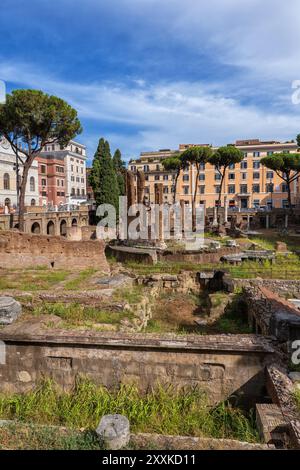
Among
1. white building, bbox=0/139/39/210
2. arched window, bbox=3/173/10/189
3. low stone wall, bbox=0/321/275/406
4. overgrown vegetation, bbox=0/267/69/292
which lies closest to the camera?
low stone wall, bbox=0/321/275/406

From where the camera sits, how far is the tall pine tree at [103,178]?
44.8 m

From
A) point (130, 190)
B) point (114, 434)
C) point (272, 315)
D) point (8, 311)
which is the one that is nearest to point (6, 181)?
point (130, 190)

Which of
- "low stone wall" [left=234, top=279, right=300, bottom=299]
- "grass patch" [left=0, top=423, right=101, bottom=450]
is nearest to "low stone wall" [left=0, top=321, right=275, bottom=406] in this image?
"grass patch" [left=0, top=423, right=101, bottom=450]

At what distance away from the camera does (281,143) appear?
186 feet

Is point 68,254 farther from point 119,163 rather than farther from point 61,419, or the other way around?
point 119,163

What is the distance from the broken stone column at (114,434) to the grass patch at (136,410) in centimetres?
97

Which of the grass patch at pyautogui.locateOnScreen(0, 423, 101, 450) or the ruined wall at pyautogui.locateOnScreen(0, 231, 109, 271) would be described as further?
the ruined wall at pyautogui.locateOnScreen(0, 231, 109, 271)

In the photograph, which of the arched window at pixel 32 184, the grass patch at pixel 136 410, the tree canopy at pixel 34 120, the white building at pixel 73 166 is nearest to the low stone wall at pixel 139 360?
the grass patch at pixel 136 410

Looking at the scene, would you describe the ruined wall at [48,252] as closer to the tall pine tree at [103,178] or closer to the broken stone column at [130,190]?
the broken stone column at [130,190]

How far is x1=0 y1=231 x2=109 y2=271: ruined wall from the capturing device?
16.8 m

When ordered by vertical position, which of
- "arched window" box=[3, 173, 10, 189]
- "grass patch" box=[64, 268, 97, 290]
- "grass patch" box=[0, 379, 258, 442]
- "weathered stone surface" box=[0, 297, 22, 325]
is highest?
"arched window" box=[3, 173, 10, 189]

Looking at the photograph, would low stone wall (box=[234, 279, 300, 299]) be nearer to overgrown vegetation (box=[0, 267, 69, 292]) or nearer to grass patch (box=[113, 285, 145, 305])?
grass patch (box=[113, 285, 145, 305])

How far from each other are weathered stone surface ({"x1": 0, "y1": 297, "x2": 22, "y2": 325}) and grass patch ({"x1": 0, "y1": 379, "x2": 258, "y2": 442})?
222 cm

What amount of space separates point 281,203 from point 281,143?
34.1 feet
